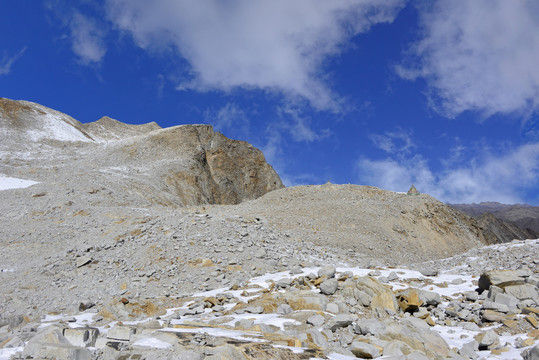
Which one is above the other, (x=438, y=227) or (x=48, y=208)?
(x=48, y=208)

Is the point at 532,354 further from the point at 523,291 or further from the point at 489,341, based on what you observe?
the point at 523,291

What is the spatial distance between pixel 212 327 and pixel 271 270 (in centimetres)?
695

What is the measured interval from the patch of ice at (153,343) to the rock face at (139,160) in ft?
90.7

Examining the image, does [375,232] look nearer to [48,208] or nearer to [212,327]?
[212,327]

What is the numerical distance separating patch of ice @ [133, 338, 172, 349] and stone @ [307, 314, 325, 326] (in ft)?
10.9


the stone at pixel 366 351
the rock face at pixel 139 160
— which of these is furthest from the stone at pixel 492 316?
the rock face at pixel 139 160

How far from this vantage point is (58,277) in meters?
15.5

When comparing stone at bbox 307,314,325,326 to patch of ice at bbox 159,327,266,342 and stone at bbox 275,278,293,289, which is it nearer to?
patch of ice at bbox 159,327,266,342

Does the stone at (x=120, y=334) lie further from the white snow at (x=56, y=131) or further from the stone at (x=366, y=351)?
the white snow at (x=56, y=131)

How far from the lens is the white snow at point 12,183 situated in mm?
34156

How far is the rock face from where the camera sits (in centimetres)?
3978

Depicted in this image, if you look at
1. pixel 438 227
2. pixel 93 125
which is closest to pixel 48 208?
pixel 438 227

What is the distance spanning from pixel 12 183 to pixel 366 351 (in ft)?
128

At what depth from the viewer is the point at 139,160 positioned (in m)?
50.7
